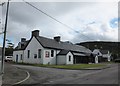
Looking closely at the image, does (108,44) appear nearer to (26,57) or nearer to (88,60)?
(88,60)

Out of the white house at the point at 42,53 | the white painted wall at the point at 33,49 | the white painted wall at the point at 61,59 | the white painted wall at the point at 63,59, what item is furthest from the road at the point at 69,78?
the white painted wall at the point at 61,59

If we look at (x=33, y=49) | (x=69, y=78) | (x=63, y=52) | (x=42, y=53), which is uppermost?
(x=33, y=49)

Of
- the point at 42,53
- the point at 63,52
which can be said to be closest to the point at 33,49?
the point at 42,53

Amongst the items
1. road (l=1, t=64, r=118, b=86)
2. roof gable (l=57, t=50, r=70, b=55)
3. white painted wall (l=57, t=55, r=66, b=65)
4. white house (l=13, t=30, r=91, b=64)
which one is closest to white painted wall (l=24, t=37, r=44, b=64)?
white house (l=13, t=30, r=91, b=64)

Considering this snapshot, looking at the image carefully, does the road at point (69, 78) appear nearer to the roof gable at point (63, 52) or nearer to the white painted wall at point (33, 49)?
the white painted wall at point (33, 49)

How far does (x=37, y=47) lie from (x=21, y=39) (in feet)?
50.3

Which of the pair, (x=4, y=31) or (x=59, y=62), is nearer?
(x=4, y=31)

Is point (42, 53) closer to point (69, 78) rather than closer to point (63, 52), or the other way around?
point (63, 52)

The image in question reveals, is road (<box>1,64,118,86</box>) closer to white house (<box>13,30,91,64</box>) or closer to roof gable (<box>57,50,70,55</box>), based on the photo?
white house (<box>13,30,91,64</box>)

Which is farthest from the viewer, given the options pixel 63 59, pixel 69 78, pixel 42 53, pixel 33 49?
pixel 63 59

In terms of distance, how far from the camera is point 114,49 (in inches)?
4638

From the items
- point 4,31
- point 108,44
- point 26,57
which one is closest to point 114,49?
point 108,44

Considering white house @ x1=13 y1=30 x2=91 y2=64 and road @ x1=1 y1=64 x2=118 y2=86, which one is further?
white house @ x1=13 y1=30 x2=91 y2=64

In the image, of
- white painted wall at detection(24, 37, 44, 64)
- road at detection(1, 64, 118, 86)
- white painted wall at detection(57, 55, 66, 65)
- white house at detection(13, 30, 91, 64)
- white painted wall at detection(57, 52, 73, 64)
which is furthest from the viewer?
white painted wall at detection(57, 55, 66, 65)
